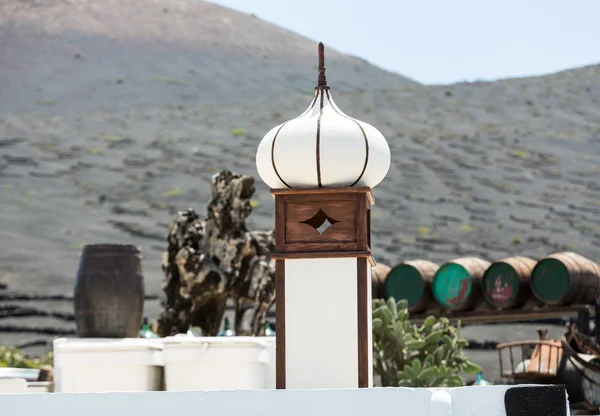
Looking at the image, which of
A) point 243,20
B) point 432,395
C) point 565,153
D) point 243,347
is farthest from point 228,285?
point 243,20

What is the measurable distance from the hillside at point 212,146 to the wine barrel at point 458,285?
13.0 m

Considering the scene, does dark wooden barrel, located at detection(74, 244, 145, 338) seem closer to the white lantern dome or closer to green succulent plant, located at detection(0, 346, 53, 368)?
the white lantern dome

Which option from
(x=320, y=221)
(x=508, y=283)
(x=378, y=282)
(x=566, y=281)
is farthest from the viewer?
(x=378, y=282)

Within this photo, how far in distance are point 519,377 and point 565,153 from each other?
42446 mm

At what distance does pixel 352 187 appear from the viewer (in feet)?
29.4

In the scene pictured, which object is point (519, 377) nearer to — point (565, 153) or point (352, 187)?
point (352, 187)

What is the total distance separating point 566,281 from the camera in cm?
1880

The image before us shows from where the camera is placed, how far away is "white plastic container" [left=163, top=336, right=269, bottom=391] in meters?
10.4

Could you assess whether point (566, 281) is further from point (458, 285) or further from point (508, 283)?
point (458, 285)

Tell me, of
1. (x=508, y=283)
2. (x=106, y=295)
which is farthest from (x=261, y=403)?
(x=508, y=283)

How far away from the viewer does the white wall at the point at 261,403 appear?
7.25m

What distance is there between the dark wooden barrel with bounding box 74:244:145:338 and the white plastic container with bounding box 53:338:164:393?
2.20ft

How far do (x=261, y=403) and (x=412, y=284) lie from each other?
13.9 meters

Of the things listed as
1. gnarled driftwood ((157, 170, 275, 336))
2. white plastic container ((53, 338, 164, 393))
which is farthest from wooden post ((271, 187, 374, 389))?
gnarled driftwood ((157, 170, 275, 336))
